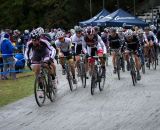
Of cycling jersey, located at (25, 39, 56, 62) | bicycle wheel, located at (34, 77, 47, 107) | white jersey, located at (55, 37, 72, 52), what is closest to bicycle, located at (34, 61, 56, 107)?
bicycle wheel, located at (34, 77, 47, 107)

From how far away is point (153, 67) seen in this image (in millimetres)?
24266

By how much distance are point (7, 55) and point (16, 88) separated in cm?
353

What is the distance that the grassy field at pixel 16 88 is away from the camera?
52.7 ft

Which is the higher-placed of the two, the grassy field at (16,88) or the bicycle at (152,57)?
the bicycle at (152,57)

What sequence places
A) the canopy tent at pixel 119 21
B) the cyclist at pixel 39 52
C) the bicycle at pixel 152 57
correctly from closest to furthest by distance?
the cyclist at pixel 39 52 < the bicycle at pixel 152 57 < the canopy tent at pixel 119 21

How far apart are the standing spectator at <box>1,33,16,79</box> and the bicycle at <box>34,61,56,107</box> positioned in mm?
7563

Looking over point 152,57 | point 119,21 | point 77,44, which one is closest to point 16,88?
point 77,44

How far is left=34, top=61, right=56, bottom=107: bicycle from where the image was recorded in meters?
13.7

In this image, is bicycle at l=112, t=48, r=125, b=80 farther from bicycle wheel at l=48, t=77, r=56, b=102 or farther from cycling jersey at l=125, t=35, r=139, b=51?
bicycle wheel at l=48, t=77, r=56, b=102

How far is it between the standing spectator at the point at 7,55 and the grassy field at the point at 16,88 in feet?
1.92

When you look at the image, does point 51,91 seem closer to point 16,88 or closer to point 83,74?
point 83,74

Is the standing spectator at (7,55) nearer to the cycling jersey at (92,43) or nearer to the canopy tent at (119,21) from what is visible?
the cycling jersey at (92,43)

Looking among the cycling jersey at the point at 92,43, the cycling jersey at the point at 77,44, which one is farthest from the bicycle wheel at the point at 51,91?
the cycling jersey at the point at 77,44

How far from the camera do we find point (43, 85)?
45.5 ft
